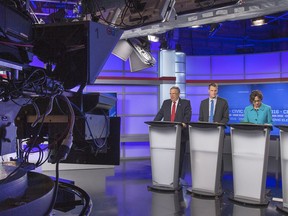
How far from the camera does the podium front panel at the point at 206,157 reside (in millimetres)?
3979

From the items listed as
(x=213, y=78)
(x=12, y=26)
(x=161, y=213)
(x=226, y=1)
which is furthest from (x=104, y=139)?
→ (x=213, y=78)

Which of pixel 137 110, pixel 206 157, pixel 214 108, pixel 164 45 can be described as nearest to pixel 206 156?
pixel 206 157

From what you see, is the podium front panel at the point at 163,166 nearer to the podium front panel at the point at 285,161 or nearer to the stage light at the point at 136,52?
the podium front panel at the point at 285,161

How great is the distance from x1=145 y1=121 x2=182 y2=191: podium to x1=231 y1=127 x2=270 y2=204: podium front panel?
80cm

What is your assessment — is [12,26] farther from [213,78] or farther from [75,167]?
[213,78]

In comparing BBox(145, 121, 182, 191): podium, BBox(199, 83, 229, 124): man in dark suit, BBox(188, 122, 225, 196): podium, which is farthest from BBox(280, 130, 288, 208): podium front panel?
BBox(145, 121, 182, 191): podium

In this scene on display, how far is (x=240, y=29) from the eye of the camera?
9.95 meters

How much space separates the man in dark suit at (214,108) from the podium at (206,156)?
60 centimetres

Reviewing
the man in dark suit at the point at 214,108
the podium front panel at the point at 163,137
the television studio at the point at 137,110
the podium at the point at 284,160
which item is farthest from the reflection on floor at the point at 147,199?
the man in dark suit at the point at 214,108

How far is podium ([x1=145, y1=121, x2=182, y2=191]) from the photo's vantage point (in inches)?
170

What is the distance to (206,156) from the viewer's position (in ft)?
13.3

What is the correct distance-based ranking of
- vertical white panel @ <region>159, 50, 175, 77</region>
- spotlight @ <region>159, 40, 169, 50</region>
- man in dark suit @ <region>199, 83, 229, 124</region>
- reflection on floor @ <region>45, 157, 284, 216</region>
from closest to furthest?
1. reflection on floor @ <region>45, 157, 284, 216</region>
2. man in dark suit @ <region>199, 83, 229, 124</region>
3. spotlight @ <region>159, 40, 169, 50</region>
4. vertical white panel @ <region>159, 50, 175, 77</region>

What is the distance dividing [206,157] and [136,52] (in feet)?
8.84

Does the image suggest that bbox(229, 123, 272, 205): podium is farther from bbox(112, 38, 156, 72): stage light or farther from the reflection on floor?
bbox(112, 38, 156, 72): stage light
